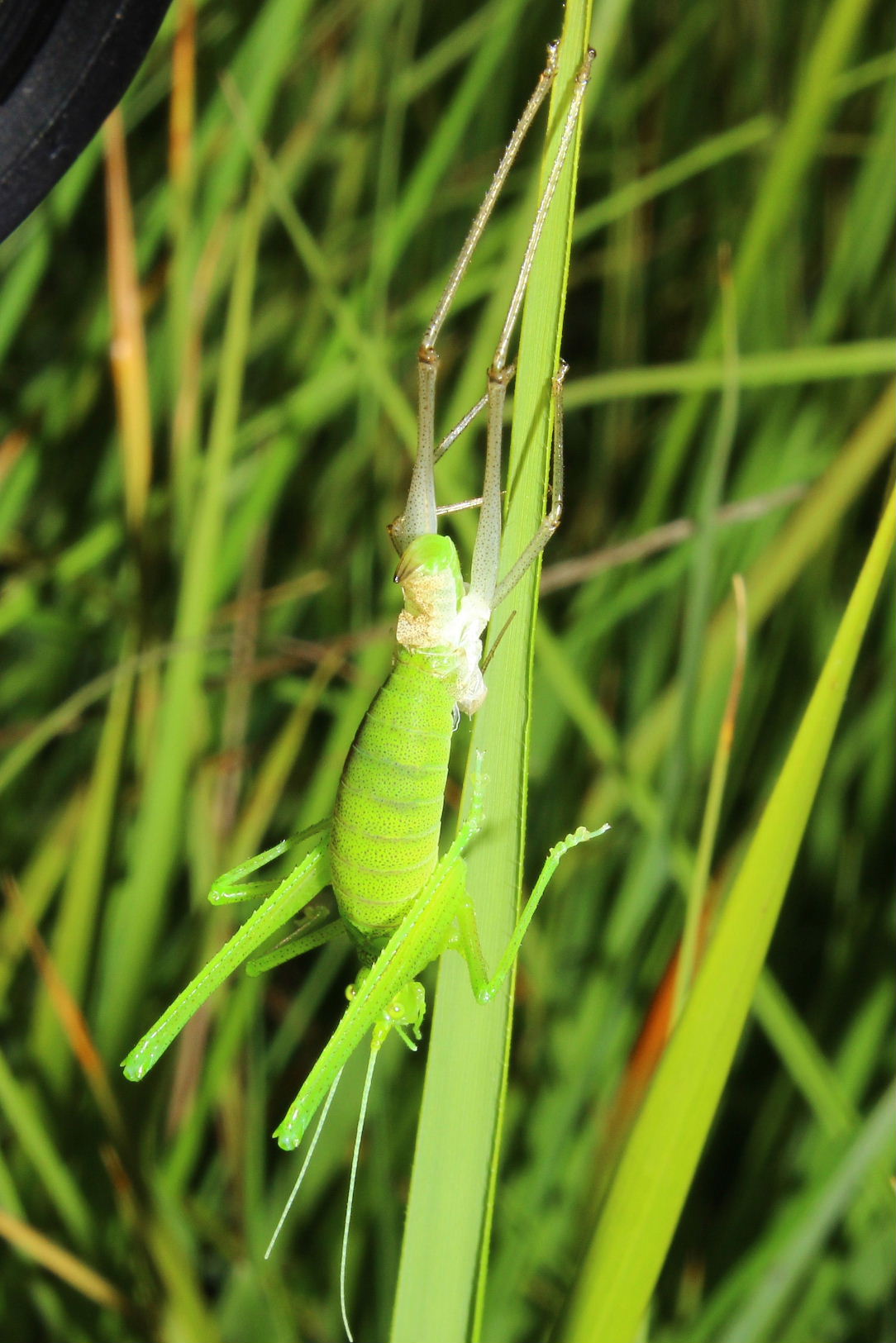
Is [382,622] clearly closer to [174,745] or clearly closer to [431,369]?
[174,745]

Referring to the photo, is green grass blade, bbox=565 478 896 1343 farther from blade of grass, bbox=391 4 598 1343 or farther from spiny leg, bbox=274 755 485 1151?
spiny leg, bbox=274 755 485 1151

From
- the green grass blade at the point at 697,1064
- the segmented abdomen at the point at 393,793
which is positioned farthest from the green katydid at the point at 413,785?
the green grass blade at the point at 697,1064

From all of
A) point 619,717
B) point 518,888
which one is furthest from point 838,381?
point 518,888

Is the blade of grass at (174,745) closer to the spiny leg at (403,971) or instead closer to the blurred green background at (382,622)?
the blurred green background at (382,622)

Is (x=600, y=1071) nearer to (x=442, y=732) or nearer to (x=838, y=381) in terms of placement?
(x=442, y=732)

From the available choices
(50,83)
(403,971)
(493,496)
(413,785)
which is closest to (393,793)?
(413,785)

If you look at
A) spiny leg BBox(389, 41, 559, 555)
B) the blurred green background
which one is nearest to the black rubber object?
spiny leg BBox(389, 41, 559, 555)
